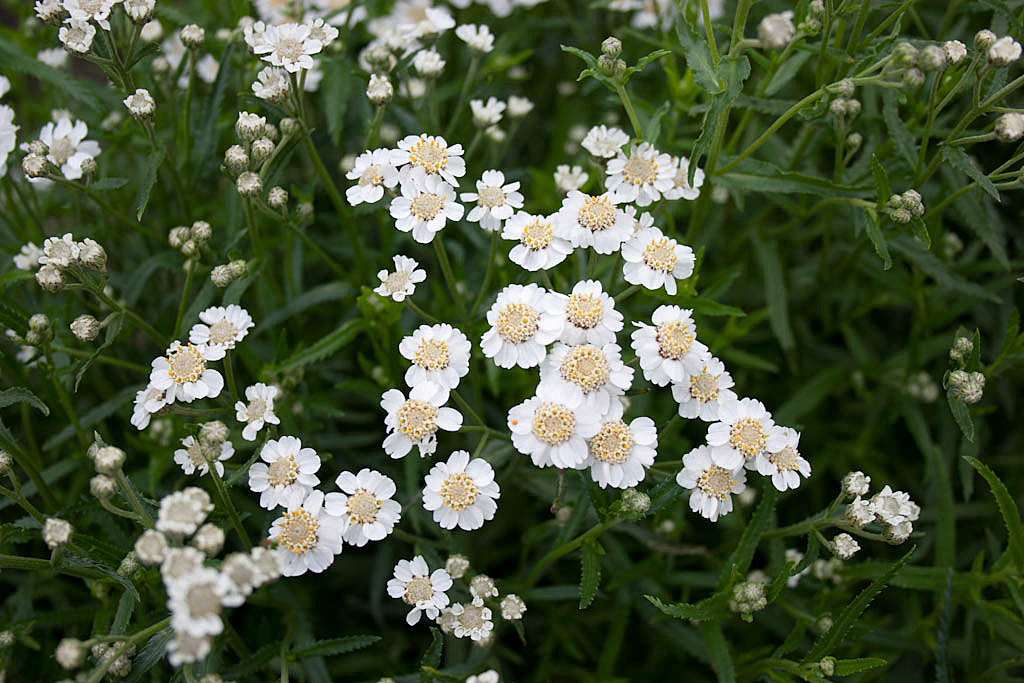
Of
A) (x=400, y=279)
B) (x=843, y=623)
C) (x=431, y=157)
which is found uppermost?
(x=431, y=157)

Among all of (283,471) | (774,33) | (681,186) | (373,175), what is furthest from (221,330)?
(774,33)

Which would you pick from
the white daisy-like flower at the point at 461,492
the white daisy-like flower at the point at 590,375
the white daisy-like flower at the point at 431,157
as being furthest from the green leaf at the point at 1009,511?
the white daisy-like flower at the point at 431,157

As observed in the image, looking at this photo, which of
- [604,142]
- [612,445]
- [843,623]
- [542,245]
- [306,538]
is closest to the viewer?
[306,538]

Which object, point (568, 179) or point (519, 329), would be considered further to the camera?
point (568, 179)

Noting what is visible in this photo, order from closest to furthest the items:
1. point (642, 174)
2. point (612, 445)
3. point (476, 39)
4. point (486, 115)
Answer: point (612, 445)
point (642, 174)
point (486, 115)
point (476, 39)

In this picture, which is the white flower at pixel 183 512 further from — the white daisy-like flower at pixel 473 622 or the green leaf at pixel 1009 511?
the green leaf at pixel 1009 511

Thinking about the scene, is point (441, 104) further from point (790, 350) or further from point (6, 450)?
point (6, 450)

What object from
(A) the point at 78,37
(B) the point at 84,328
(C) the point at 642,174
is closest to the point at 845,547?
(C) the point at 642,174

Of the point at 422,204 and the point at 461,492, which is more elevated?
the point at 422,204

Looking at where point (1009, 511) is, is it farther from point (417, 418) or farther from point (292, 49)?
point (292, 49)
